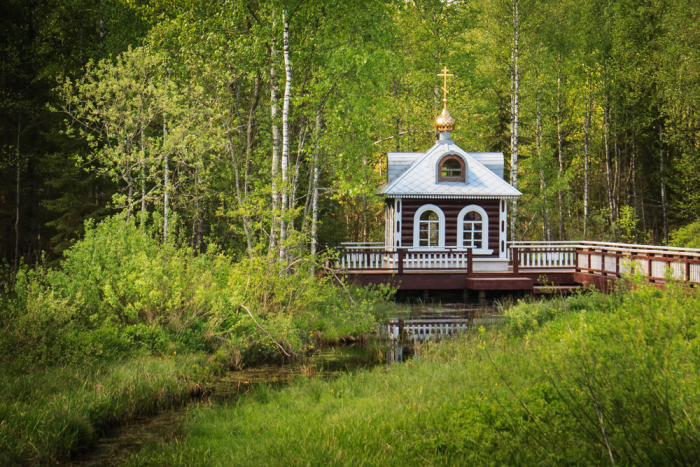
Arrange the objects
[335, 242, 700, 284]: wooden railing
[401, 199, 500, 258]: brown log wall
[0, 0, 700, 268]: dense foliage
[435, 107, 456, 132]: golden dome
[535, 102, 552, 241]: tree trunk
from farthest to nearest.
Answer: [535, 102, 552, 241]: tree trunk, [435, 107, 456, 132]: golden dome, [401, 199, 500, 258]: brown log wall, [335, 242, 700, 284]: wooden railing, [0, 0, 700, 268]: dense foliage

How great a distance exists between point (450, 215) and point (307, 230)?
981 cm

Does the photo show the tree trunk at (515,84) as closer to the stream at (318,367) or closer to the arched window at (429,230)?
the arched window at (429,230)

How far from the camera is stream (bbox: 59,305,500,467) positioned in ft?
21.7

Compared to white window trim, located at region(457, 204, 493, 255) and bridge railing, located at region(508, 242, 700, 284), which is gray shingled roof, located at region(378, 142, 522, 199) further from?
bridge railing, located at region(508, 242, 700, 284)

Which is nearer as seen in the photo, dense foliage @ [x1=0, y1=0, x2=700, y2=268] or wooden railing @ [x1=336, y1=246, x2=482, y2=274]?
dense foliage @ [x1=0, y1=0, x2=700, y2=268]

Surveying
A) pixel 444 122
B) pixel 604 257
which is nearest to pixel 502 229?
Result: pixel 604 257

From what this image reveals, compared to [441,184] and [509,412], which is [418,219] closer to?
[441,184]

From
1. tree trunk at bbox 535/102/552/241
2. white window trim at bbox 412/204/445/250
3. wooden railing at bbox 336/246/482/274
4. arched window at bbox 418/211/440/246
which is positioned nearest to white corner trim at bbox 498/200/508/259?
wooden railing at bbox 336/246/482/274

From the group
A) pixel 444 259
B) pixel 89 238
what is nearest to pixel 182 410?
pixel 89 238

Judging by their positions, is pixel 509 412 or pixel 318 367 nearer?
pixel 509 412

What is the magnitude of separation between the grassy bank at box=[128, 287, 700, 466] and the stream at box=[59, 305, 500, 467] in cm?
38

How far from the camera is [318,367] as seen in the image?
1023 cm

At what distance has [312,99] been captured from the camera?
15094 mm

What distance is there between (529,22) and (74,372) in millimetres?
24899
